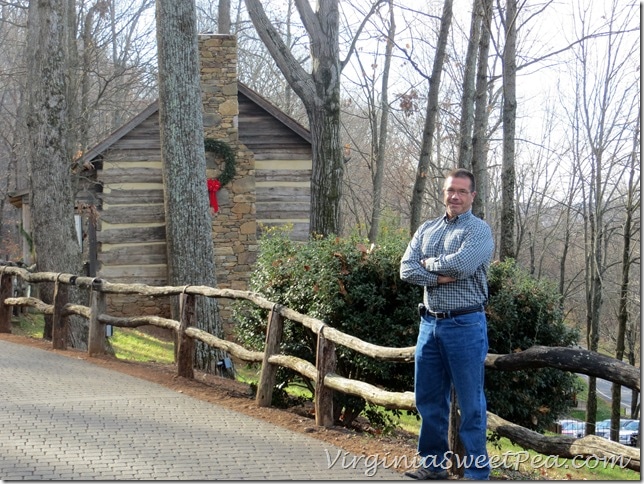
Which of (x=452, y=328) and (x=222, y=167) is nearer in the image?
(x=452, y=328)

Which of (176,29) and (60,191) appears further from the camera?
(60,191)

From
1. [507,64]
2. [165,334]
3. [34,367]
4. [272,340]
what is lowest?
[165,334]

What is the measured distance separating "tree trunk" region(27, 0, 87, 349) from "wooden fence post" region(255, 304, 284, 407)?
18.7 ft

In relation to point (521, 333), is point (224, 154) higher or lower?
higher

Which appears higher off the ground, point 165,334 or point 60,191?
point 60,191

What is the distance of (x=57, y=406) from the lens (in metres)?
7.36

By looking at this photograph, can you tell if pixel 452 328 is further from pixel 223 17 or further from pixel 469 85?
pixel 223 17

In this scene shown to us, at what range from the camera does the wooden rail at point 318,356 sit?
15.4 feet

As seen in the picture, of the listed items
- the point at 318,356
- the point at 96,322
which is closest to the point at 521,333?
the point at 318,356

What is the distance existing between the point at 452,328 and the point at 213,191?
14.2 m

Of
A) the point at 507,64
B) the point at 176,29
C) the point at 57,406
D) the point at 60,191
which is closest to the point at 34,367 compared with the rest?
the point at 57,406

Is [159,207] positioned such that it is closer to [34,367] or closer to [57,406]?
[34,367]

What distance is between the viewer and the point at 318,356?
22.8 ft

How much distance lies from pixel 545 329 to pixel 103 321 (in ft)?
18.1
